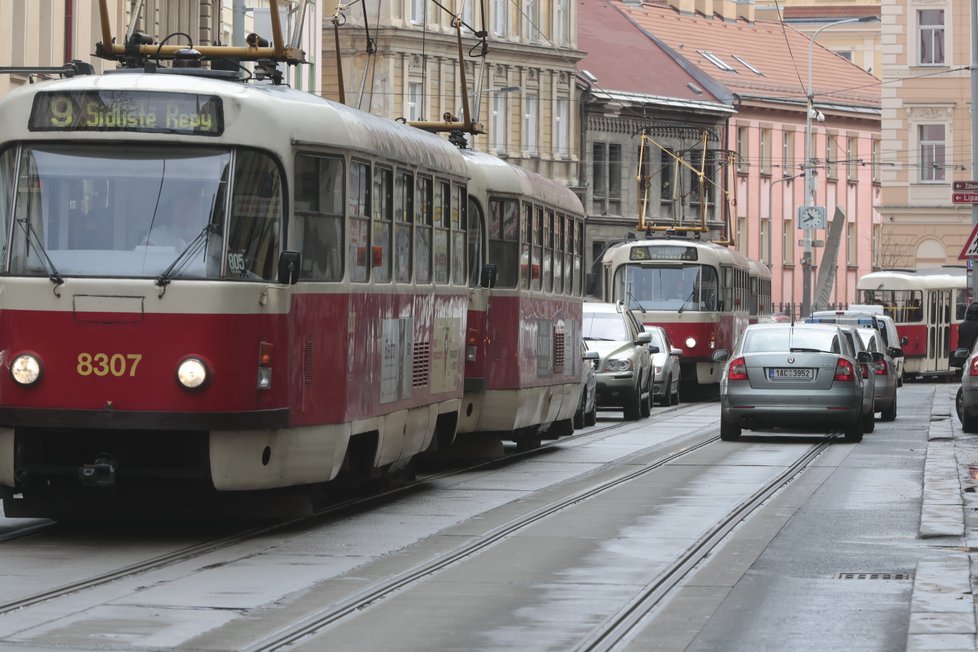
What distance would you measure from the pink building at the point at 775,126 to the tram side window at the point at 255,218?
7205 cm

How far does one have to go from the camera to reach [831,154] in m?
99.3

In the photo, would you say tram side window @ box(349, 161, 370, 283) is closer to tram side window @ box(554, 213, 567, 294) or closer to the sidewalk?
the sidewalk

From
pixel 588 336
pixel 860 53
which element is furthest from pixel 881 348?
pixel 860 53

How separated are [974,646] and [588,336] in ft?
82.9

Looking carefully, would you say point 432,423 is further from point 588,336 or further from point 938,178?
point 938,178

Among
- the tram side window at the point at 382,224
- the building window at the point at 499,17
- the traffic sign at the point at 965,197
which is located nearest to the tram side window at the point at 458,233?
the tram side window at the point at 382,224

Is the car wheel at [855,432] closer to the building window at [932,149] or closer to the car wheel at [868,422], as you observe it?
the car wheel at [868,422]

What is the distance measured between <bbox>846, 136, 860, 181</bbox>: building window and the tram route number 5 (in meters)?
87.5

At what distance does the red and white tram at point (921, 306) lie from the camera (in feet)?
203

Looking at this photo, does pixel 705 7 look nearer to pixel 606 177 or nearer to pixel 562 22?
pixel 606 177

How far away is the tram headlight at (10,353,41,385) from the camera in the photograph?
14.0 meters

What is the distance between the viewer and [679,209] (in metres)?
88.4

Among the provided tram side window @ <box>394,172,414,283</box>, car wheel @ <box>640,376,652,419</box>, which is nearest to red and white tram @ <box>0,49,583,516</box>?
tram side window @ <box>394,172,414,283</box>

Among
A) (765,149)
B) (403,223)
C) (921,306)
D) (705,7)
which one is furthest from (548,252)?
(705,7)
